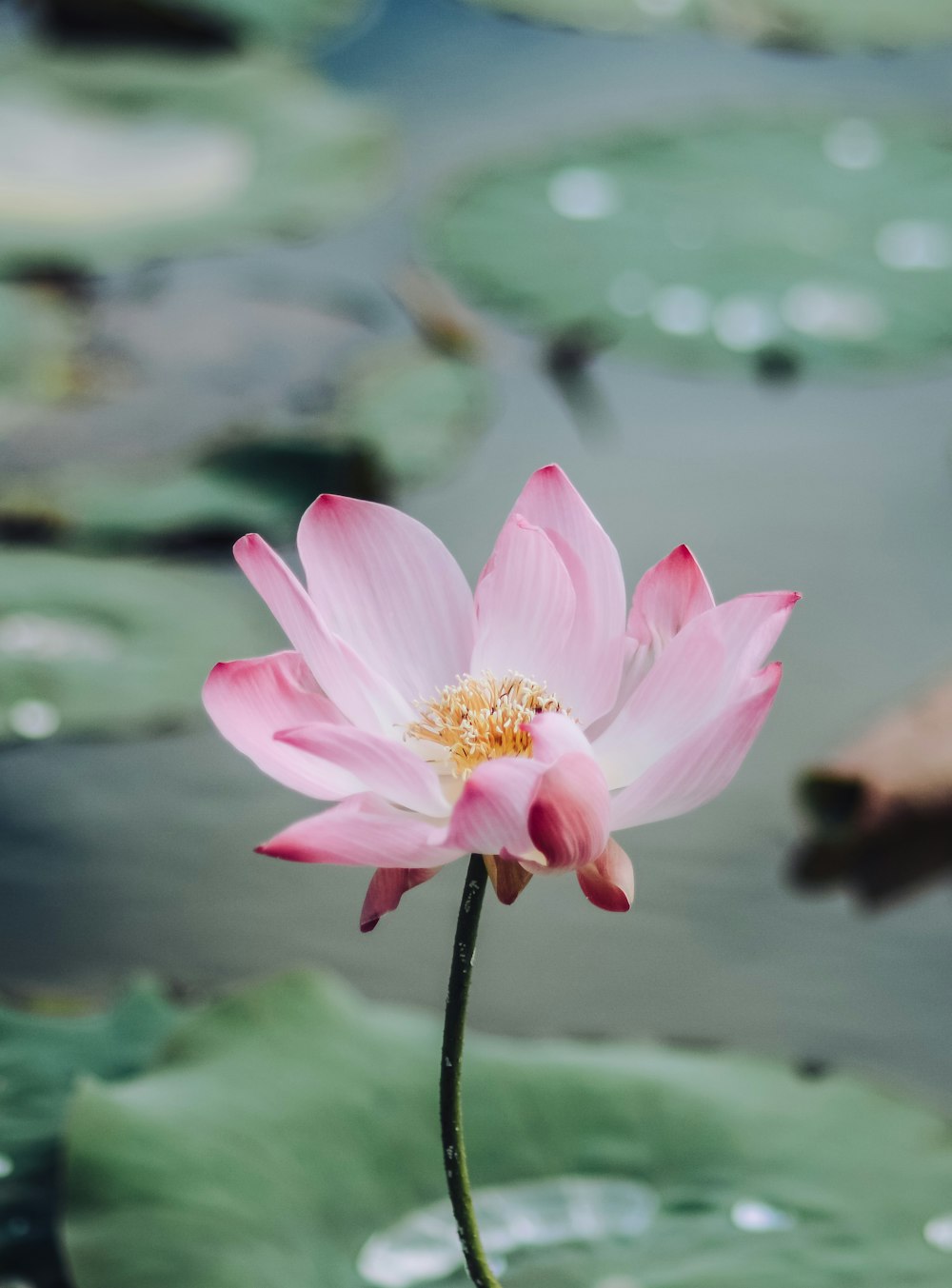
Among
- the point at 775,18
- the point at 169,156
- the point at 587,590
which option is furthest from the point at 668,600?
the point at 775,18

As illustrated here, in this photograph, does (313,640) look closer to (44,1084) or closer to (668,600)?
(668,600)

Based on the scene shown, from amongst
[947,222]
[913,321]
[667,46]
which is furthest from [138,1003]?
[667,46]

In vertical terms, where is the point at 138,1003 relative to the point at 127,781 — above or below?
below

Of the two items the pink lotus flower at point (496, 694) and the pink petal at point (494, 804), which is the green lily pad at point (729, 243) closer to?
the pink lotus flower at point (496, 694)

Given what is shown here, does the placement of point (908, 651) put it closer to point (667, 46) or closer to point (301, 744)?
point (301, 744)

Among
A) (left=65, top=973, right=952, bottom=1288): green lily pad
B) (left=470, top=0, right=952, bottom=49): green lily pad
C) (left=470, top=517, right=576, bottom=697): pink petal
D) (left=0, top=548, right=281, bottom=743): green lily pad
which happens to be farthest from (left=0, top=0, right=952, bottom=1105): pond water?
(left=470, top=0, right=952, bottom=49): green lily pad

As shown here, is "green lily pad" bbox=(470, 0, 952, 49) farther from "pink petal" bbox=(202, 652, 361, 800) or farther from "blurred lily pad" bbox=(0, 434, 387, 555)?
"pink petal" bbox=(202, 652, 361, 800)
